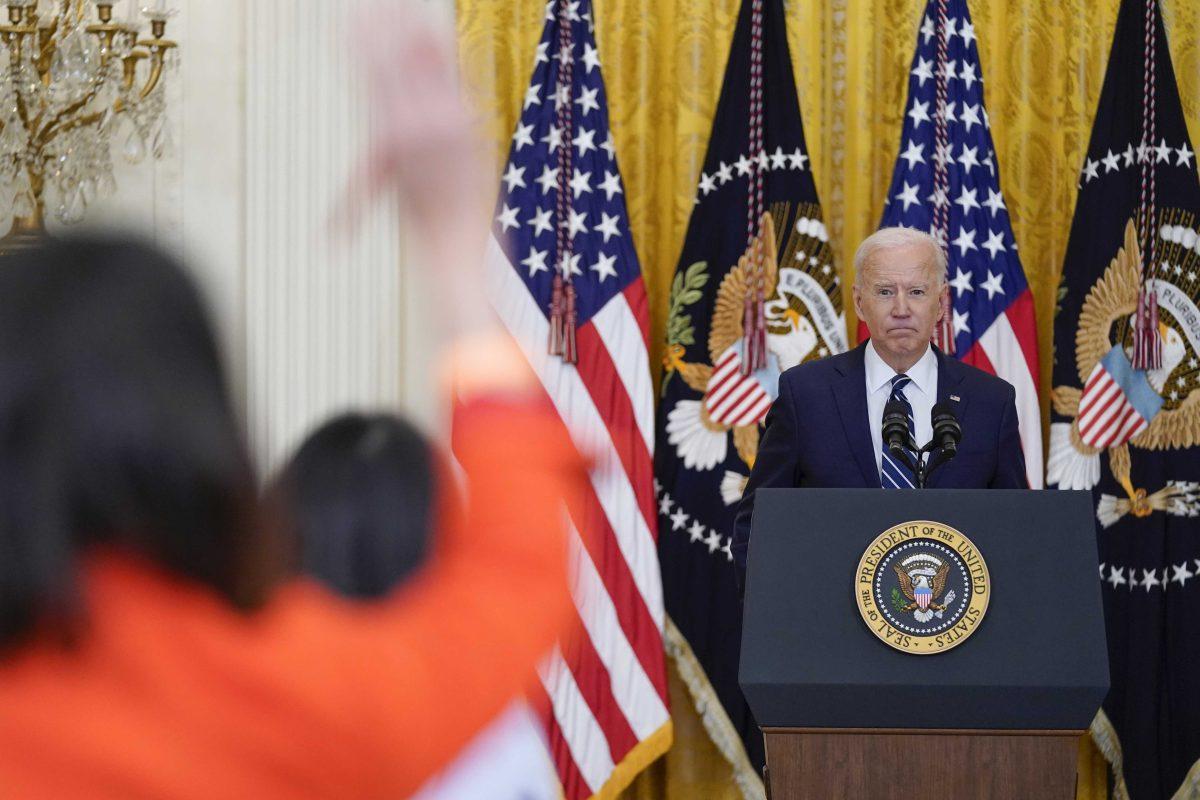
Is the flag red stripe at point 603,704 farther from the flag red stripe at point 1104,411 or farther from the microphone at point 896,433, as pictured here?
the microphone at point 896,433

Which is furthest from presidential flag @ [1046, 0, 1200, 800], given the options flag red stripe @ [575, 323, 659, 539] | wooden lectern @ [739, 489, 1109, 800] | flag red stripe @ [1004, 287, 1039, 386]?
wooden lectern @ [739, 489, 1109, 800]

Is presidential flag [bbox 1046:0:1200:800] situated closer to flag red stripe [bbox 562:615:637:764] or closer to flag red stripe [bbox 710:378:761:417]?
flag red stripe [bbox 710:378:761:417]

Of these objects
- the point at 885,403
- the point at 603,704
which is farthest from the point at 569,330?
the point at 885,403

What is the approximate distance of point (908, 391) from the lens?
3.70 metres

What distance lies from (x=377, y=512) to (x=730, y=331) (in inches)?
179

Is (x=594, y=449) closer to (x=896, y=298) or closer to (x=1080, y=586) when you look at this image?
(x=1080, y=586)

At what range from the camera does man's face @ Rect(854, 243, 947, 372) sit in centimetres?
A: 372

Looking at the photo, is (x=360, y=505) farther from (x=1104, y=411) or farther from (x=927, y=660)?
(x=1104, y=411)

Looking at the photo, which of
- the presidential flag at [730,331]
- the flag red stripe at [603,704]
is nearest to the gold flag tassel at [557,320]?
the presidential flag at [730,331]

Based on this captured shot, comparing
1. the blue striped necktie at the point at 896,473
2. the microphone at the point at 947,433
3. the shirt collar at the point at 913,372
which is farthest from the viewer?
the shirt collar at the point at 913,372

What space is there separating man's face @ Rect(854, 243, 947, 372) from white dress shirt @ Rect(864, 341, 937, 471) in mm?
23

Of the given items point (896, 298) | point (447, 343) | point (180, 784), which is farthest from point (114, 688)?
point (896, 298)

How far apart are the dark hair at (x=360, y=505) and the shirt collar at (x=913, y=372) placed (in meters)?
2.76

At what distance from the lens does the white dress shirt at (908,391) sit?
363 centimetres
